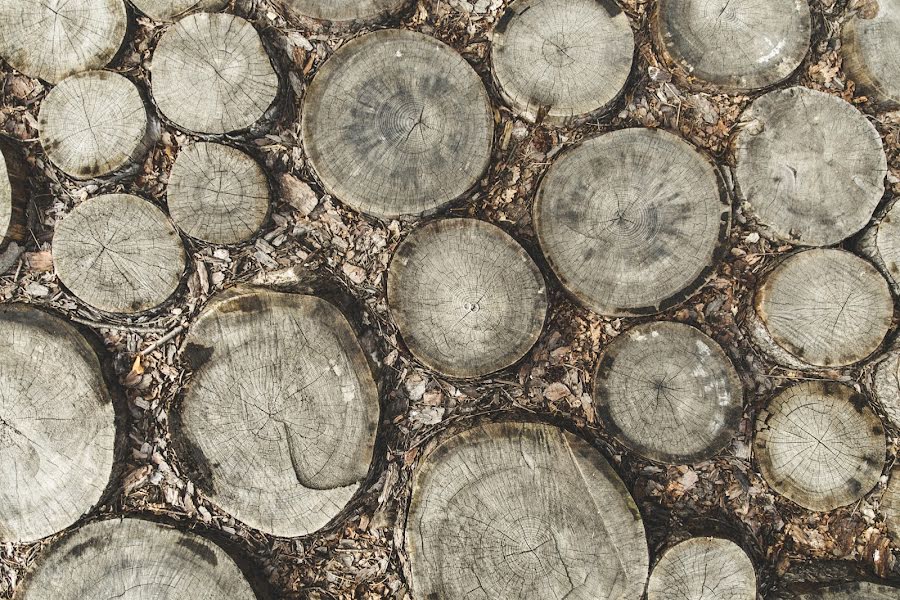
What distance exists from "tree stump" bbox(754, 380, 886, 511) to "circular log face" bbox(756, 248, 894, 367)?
222 millimetres

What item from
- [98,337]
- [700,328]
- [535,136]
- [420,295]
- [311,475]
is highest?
[535,136]

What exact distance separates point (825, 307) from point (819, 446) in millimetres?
707

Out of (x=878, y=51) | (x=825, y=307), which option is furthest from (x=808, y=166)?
(x=878, y=51)

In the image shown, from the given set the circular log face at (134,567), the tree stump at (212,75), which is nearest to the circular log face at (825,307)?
the tree stump at (212,75)

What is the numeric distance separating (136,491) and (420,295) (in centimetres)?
180

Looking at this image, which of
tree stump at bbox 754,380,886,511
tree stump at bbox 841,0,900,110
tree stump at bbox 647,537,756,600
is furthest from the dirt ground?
tree stump at bbox 841,0,900,110

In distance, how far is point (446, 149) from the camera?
8.53ft

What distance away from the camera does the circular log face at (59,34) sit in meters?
2.80

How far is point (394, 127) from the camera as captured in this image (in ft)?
8.48

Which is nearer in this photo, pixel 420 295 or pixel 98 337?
pixel 420 295

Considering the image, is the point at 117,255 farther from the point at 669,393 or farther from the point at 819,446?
the point at 819,446

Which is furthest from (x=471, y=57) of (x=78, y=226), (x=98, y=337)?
(x=98, y=337)

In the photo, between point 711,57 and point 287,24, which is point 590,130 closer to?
point 711,57

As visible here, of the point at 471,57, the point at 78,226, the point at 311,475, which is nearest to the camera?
the point at 311,475
